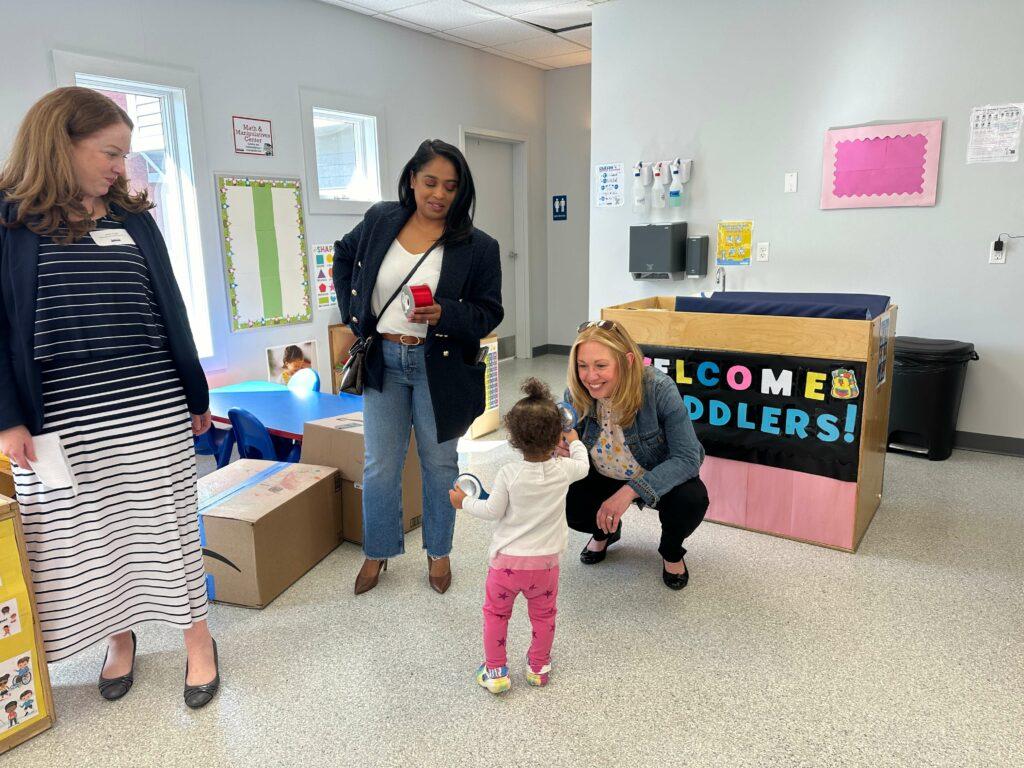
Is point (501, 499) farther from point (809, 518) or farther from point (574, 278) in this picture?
point (574, 278)

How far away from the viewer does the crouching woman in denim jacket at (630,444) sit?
208 cm

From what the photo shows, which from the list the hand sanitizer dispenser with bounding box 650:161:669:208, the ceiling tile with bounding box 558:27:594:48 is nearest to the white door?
the ceiling tile with bounding box 558:27:594:48

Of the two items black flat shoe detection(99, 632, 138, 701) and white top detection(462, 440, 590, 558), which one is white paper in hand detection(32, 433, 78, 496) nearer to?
black flat shoe detection(99, 632, 138, 701)

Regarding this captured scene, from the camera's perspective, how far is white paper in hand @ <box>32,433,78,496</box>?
1.50 metres

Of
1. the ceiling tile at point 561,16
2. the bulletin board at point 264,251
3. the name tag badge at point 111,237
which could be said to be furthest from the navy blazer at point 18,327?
the ceiling tile at point 561,16

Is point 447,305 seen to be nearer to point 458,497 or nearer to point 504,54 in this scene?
point 458,497

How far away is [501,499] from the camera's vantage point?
1.65m

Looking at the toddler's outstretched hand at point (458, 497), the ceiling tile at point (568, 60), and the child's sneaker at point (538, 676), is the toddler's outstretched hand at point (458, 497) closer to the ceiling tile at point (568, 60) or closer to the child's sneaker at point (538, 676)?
the child's sneaker at point (538, 676)

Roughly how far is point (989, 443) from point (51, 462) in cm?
410

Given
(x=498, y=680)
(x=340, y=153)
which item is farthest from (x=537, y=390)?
(x=340, y=153)

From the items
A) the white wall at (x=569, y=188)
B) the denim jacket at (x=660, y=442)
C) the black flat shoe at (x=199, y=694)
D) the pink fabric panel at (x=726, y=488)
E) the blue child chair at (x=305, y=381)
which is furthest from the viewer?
the white wall at (x=569, y=188)

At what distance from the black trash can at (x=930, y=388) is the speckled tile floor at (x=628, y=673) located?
973 mm

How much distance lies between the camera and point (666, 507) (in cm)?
222

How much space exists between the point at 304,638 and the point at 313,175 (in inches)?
122
